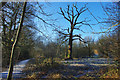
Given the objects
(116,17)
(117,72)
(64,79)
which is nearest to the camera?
(116,17)

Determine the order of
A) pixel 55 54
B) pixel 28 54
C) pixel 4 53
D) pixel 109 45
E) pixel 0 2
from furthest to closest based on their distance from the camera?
pixel 28 54
pixel 4 53
pixel 55 54
pixel 109 45
pixel 0 2

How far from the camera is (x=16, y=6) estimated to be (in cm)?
305

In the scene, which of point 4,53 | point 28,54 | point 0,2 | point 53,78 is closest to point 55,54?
point 53,78

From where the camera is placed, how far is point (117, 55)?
418 cm

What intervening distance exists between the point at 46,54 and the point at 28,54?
970cm

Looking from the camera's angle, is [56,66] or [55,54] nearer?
[56,66]

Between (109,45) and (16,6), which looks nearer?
(16,6)

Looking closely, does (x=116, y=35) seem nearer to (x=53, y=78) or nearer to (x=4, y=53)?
(x=53, y=78)

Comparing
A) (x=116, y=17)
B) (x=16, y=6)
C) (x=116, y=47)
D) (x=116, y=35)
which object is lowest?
(x=116, y=47)

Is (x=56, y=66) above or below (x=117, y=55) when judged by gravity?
below

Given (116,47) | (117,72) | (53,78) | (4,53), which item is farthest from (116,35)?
(4,53)

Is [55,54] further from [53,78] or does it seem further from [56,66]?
[53,78]

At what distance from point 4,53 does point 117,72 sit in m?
9.20

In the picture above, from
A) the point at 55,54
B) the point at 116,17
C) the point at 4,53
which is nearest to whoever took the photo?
the point at 116,17
